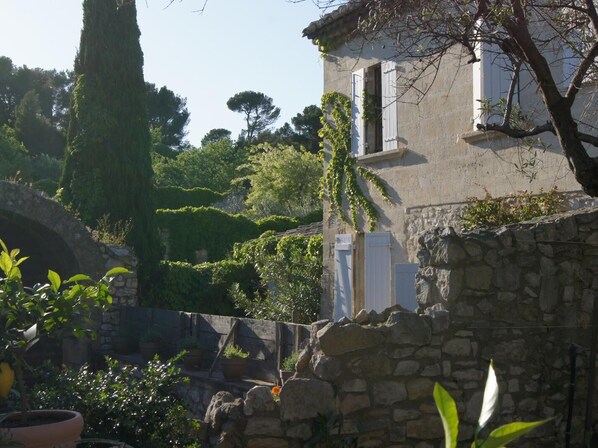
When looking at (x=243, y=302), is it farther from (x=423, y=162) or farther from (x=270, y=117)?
(x=270, y=117)

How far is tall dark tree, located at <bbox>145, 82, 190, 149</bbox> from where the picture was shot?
2373 inches

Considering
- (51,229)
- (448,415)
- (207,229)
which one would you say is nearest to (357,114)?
(51,229)

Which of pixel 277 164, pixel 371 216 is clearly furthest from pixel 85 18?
pixel 277 164

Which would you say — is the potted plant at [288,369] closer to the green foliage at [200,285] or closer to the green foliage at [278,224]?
the green foliage at [200,285]

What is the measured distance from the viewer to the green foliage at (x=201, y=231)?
84.1 ft

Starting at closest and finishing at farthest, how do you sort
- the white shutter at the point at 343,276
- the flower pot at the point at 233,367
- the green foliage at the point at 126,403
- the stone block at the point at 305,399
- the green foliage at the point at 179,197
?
the stone block at the point at 305,399
the green foliage at the point at 126,403
the flower pot at the point at 233,367
the white shutter at the point at 343,276
the green foliage at the point at 179,197

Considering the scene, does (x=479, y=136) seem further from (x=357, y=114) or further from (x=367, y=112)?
(x=357, y=114)

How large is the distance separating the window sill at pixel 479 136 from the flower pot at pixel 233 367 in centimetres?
422

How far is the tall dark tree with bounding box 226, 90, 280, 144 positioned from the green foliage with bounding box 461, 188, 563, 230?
50.3 m

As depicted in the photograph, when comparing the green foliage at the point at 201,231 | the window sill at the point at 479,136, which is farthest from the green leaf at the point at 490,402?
the green foliage at the point at 201,231

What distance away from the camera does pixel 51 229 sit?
13992 mm

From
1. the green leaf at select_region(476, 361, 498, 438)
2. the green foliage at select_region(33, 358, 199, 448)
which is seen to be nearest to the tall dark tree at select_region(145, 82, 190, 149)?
the green foliage at select_region(33, 358, 199, 448)

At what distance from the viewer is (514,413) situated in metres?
6.37

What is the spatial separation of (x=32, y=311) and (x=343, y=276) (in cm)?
811
